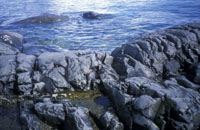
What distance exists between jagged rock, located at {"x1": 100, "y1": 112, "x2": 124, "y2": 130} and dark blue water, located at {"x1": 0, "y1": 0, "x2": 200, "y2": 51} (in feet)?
16.2

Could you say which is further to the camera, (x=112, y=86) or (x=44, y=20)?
(x=44, y=20)

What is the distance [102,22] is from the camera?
13.9 m

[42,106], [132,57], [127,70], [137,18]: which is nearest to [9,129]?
[42,106]

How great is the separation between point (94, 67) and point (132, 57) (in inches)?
52.1

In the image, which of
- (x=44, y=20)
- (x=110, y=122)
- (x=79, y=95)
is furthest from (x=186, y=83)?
(x=44, y=20)

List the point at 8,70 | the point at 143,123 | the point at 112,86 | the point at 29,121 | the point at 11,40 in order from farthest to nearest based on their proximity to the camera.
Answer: the point at 11,40 → the point at 8,70 → the point at 112,86 → the point at 29,121 → the point at 143,123

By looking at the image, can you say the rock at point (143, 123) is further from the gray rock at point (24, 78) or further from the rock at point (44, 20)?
the rock at point (44, 20)

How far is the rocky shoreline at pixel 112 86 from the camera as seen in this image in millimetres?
4453

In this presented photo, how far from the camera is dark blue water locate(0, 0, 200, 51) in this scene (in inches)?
410

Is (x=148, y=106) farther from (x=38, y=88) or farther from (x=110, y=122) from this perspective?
(x=38, y=88)

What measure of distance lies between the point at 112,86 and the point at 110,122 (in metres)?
1.16

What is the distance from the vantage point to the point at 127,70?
20.8 feet

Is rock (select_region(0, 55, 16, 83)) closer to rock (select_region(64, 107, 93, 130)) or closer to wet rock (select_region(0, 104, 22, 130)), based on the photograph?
wet rock (select_region(0, 104, 22, 130))

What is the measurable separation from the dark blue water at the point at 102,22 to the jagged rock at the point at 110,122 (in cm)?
495
